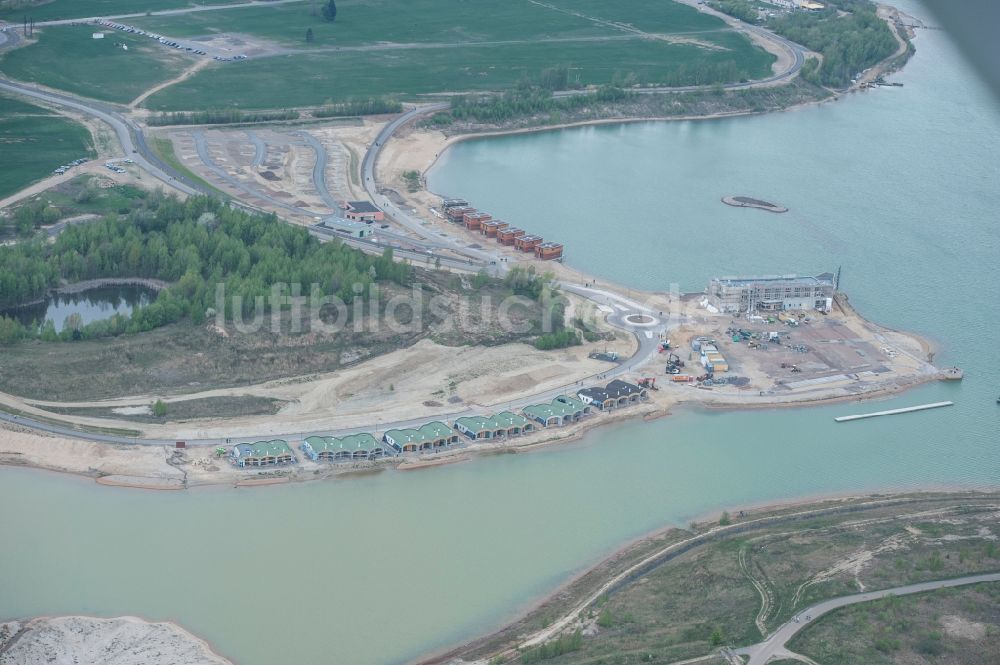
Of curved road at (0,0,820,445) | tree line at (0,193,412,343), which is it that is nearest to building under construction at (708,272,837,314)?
A: curved road at (0,0,820,445)

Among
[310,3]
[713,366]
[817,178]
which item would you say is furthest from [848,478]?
[310,3]

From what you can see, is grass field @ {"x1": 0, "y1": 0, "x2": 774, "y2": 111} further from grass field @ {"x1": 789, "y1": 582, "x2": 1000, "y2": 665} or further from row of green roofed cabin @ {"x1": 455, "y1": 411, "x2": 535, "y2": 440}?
grass field @ {"x1": 789, "y1": 582, "x2": 1000, "y2": 665}

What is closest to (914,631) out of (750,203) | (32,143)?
(750,203)

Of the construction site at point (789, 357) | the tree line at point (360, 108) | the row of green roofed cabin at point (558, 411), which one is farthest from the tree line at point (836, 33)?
the row of green roofed cabin at point (558, 411)

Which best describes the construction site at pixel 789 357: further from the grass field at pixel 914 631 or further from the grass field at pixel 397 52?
the grass field at pixel 397 52

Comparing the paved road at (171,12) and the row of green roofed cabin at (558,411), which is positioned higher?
the paved road at (171,12)
